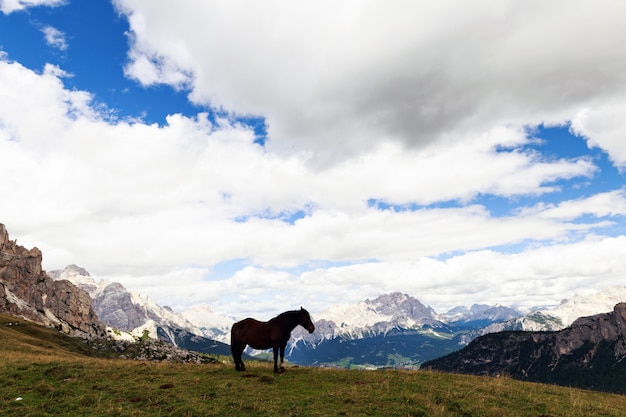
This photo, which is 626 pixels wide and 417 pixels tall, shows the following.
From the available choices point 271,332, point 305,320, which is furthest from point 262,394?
point 305,320

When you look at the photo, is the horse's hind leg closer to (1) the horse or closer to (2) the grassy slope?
(1) the horse

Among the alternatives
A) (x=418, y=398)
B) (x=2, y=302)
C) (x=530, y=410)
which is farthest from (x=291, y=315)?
(x=2, y=302)

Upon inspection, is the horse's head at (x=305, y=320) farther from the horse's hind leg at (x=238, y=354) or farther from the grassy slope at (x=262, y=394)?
the horse's hind leg at (x=238, y=354)

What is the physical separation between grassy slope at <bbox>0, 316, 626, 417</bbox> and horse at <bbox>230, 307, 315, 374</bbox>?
5.85ft

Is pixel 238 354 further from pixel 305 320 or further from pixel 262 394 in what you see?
pixel 262 394

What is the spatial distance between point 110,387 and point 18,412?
474 centimetres

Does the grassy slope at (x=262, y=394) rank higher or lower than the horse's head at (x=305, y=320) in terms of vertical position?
lower

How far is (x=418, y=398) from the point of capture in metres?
22.0

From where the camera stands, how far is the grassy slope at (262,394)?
20.0m

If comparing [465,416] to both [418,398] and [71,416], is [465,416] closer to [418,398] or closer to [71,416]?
[418,398]

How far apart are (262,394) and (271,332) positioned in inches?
219

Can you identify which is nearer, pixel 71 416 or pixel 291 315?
pixel 71 416

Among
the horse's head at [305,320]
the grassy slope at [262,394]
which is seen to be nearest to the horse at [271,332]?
the horse's head at [305,320]

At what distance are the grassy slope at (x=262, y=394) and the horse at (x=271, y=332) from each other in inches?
70.1
